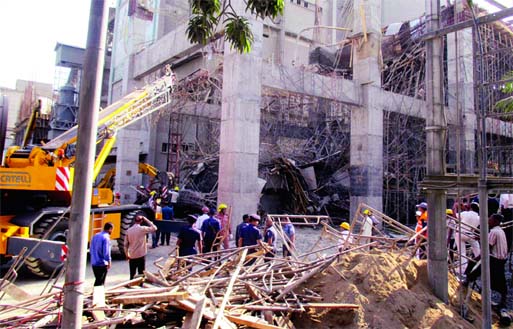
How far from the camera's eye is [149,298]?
4.98 meters

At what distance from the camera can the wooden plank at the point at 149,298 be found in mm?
4895

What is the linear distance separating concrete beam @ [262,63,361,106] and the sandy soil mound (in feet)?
28.8

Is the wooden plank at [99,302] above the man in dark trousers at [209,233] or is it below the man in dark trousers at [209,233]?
below

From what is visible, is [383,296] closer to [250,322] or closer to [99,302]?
[250,322]

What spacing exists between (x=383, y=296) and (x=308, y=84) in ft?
35.1

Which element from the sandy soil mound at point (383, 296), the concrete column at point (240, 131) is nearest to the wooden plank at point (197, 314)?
the sandy soil mound at point (383, 296)

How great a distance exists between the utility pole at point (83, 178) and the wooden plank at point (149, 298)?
2.06 meters

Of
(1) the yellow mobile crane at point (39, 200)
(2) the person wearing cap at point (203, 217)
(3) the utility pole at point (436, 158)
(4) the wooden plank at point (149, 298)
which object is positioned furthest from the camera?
(2) the person wearing cap at point (203, 217)

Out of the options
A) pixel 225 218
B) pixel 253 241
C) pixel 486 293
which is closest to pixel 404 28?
pixel 225 218

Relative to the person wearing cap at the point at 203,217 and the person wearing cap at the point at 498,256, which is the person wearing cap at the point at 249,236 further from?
the person wearing cap at the point at 498,256

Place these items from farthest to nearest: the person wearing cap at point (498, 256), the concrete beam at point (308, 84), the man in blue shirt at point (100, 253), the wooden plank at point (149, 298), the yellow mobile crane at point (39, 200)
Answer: the concrete beam at point (308, 84) → the yellow mobile crane at point (39, 200) → the person wearing cap at point (498, 256) → the man in blue shirt at point (100, 253) → the wooden plank at point (149, 298)

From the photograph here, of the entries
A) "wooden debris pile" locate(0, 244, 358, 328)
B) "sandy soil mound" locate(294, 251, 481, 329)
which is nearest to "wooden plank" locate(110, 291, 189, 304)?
"wooden debris pile" locate(0, 244, 358, 328)

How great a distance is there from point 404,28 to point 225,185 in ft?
49.2

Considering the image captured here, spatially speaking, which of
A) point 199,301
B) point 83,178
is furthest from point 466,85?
Result: point 83,178
